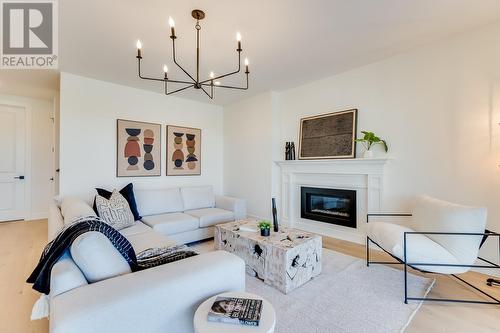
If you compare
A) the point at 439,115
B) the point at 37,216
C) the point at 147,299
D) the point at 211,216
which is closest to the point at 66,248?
the point at 147,299

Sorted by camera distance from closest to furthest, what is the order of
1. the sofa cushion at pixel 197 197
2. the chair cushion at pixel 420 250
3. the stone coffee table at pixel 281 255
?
the chair cushion at pixel 420 250 → the stone coffee table at pixel 281 255 → the sofa cushion at pixel 197 197

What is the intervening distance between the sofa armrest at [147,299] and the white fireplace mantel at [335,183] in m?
2.57

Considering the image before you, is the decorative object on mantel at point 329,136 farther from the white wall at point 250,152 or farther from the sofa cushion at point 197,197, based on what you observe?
the sofa cushion at point 197,197

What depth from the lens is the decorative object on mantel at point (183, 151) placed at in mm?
4473

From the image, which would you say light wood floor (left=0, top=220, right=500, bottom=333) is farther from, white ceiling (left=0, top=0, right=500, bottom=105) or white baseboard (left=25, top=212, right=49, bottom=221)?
white ceiling (left=0, top=0, right=500, bottom=105)

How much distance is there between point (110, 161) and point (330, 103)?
3610 mm

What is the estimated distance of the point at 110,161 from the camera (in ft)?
12.5

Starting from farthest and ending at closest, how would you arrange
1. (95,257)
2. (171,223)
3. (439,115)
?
(171,223), (439,115), (95,257)

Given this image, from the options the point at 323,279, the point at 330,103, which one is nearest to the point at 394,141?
the point at 330,103

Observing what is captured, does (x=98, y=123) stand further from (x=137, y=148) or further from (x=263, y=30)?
(x=263, y=30)

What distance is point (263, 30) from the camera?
7.94ft

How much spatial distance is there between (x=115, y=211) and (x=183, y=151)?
2.02 metres

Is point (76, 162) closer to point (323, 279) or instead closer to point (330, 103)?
point (323, 279)

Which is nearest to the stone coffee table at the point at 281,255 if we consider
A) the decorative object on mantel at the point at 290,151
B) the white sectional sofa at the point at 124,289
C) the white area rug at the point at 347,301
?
the white area rug at the point at 347,301
